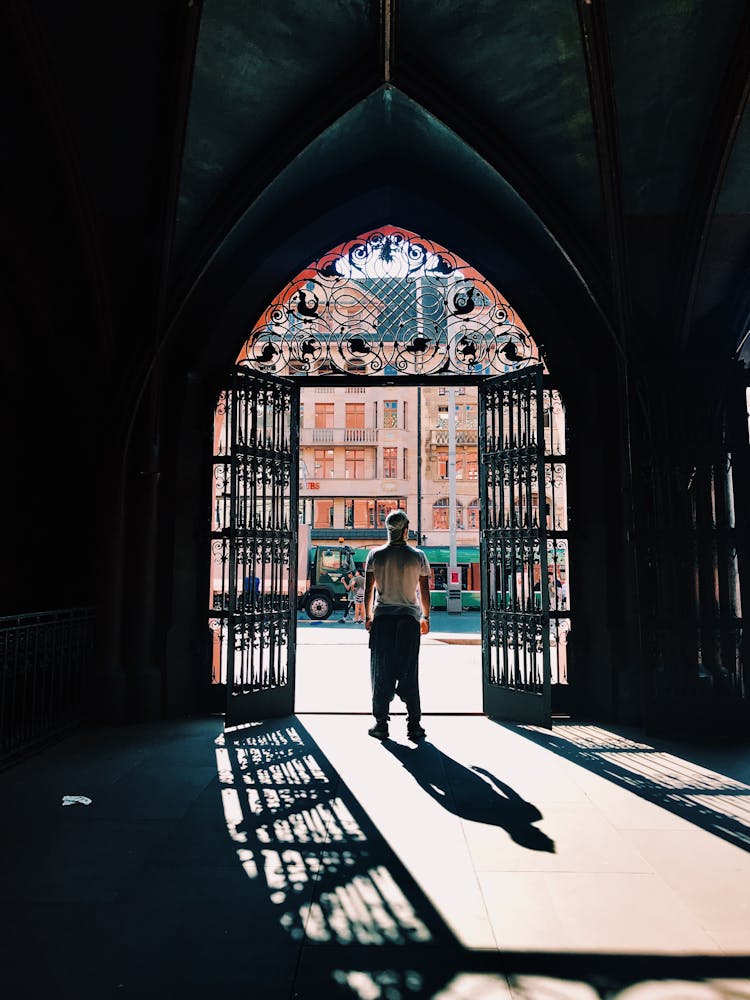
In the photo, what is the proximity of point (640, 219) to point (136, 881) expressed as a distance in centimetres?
608

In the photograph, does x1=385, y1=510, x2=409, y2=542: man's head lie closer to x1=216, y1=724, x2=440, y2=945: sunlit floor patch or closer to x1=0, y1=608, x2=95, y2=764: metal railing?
x1=216, y1=724, x2=440, y2=945: sunlit floor patch

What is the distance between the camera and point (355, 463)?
33.0m

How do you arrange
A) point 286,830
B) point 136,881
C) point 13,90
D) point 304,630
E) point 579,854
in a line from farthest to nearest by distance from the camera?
point 304,630 < point 13,90 < point 286,830 < point 579,854 < point 136,881

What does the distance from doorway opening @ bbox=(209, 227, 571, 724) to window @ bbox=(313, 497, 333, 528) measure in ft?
84.3

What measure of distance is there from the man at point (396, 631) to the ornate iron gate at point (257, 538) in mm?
1155

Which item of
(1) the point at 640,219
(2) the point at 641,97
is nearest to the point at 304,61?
(2) the point at 641,97

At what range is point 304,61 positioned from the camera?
5.11m

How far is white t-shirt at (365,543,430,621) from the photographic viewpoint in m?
5.45

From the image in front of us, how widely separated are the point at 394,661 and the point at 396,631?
0.25 metres

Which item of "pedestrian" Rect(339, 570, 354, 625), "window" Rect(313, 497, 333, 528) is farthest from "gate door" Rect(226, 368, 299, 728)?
"window" Rect(313, 497, 333, 528)

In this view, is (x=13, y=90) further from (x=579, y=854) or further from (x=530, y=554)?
(x=579, y=854)

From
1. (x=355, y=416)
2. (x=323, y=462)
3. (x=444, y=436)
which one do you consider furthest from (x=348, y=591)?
(x=355, y=416)

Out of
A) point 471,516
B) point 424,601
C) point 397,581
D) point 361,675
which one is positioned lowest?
point 361,675

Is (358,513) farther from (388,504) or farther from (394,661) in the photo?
(394,661)
